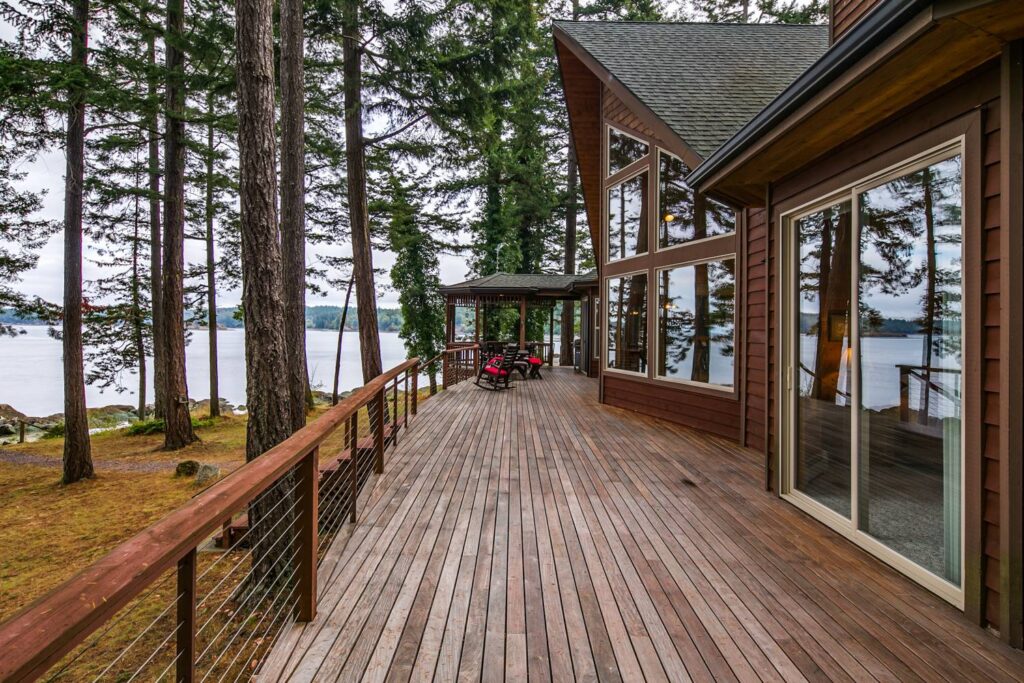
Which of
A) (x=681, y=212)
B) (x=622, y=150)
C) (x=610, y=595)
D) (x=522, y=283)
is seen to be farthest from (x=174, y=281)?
(x=610, y=595)

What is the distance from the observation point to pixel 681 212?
6.56 metres

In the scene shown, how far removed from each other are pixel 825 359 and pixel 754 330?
82.7 inches

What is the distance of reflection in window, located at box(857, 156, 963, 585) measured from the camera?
2.21 meters

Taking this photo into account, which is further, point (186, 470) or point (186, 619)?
point (186, 470)

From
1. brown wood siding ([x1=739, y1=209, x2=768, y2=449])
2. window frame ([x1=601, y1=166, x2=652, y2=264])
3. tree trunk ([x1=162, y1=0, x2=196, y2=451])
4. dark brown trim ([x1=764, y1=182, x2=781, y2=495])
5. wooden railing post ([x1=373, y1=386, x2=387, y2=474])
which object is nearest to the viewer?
dark brown trim ([x1=764, y1=182, x2=781, y2=495])

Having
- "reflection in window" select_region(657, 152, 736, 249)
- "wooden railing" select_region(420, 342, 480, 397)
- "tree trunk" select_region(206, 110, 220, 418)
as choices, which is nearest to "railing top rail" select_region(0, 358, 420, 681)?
"reflection in window" select_region(657, 152, 736, 249)

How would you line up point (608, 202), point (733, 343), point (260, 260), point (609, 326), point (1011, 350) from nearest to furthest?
point (1011, 350) < point (260, 260) < point (733, 343) < point (609, 326) < point (608, 202)

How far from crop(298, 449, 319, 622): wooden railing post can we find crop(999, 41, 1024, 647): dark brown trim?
9.02 ft

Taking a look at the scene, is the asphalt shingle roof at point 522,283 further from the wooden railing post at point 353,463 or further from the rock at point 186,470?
the wooden railing post at point 353,463

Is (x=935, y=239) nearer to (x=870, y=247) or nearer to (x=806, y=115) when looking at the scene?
(x=870, y=247)

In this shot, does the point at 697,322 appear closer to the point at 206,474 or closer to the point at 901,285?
the point at 901,285

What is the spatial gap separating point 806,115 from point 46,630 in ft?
10.7

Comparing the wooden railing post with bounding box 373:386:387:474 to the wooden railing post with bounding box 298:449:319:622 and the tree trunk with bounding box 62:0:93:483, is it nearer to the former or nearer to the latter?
the wooden railing post with bounding box 298:449:319:622

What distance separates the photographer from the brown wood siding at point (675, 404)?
220 inches
